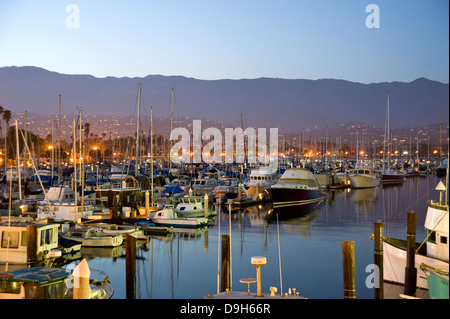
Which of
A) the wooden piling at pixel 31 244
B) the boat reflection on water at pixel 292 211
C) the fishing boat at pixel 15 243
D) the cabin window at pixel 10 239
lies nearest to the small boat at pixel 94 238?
the fishing boat at pixel 15 243

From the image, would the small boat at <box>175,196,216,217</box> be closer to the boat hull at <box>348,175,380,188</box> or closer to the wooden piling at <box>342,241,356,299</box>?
the wooden piling at <box>342,241,356,299</box>

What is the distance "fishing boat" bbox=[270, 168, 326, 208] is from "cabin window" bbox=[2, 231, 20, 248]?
35.3 metres

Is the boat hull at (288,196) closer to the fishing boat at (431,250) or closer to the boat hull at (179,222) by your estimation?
the boat hull at (179,222)

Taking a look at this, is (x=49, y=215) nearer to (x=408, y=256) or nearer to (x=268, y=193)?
(x=408, y=256)

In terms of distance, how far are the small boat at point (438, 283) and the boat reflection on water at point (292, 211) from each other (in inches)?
1143

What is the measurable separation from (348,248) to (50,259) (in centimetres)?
1593

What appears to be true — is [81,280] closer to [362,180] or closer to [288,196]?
[288,196]

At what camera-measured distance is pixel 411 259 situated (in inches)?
789

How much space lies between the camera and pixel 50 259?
24.5 m

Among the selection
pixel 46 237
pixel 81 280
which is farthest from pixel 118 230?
pixel 81 280

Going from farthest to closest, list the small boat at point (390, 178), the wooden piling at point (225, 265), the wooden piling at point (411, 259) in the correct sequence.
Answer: the small boat at point (390, 178)
the wooden piling at point (411, 259)
the wooden piling at point (225, 265)

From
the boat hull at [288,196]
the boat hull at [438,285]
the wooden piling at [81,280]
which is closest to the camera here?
the wooden piling at [81,280]

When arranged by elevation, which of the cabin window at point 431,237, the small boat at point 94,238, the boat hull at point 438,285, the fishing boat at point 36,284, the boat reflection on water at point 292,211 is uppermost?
the cabin window at point 431,237

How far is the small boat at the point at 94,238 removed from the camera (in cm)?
3108
